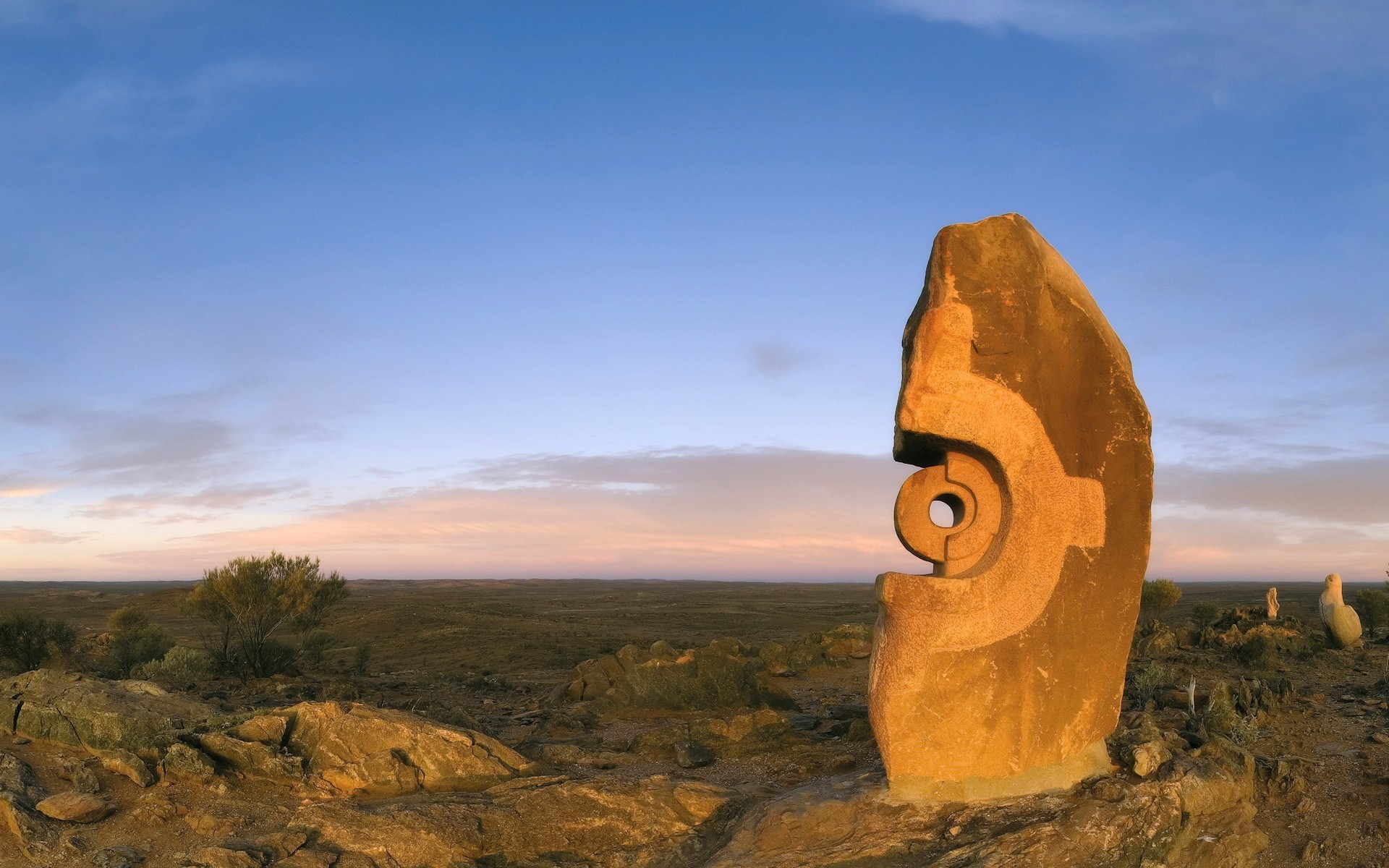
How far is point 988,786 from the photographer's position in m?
6.75

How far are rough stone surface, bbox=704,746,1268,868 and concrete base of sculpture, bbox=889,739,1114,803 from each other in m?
0.08

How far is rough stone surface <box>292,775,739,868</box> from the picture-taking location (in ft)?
23.7

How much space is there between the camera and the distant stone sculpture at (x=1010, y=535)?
22.1 ft

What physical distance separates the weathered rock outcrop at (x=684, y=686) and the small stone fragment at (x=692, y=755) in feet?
12.0

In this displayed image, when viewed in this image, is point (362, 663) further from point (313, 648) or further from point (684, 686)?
point (684, 686)

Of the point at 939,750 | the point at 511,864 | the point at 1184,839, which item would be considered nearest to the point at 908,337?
the point at 939,750

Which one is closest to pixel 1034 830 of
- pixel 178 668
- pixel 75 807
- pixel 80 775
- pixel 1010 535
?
pixel 1010 535

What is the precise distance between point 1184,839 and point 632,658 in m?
11.0

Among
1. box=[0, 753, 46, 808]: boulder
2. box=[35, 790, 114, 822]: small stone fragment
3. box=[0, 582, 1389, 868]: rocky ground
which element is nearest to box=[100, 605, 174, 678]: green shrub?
box=[0, 582, 1389, 868]: rocky ground

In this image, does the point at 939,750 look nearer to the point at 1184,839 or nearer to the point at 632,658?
the point at 1184,839

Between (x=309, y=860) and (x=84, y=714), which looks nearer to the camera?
(x=309, y=860)

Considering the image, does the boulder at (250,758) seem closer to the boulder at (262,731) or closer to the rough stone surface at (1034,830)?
the boulder at (262,731)

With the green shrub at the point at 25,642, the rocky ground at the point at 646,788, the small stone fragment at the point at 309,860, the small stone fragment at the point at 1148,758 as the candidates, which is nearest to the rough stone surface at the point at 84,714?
the rocky ground at the point at 646,788

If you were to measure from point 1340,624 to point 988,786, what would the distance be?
1148cm
